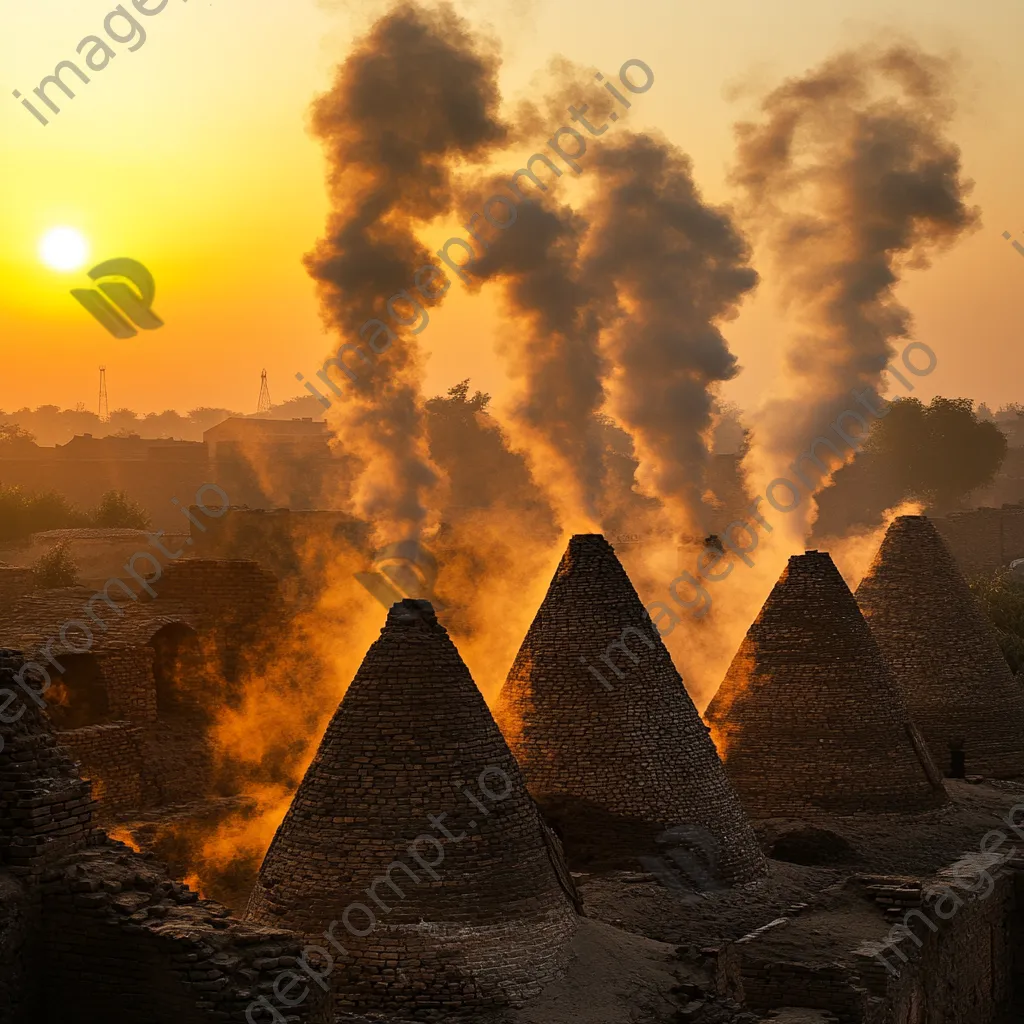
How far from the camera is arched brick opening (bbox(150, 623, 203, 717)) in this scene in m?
21.3

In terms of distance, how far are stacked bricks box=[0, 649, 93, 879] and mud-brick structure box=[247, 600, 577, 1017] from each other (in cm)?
189

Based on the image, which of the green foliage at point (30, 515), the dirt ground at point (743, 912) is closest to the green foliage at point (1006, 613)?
the dirt ground at point (743, 912)

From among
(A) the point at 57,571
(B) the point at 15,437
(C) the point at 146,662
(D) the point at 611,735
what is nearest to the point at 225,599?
(C) the point at 146,662

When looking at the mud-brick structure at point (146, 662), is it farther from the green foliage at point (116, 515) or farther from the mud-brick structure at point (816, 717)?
the green foliage at point (116, 515)

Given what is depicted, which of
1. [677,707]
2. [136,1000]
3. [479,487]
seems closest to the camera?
[136,1000]

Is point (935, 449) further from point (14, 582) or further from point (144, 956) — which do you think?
point (144, 956)

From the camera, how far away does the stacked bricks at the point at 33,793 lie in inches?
352

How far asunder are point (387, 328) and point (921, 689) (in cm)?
1092

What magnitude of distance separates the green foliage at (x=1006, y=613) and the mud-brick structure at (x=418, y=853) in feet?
77.9

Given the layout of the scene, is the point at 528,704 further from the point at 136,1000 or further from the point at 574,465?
the point at 574,465

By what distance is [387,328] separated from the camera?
26438 millimetres

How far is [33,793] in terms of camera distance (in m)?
9.00

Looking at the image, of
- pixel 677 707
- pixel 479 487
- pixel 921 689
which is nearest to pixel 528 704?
pixel 677 707

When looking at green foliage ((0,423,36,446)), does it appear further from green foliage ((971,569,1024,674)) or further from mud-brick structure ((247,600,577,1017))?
mud-brick structure ((247,600,577,1017))
